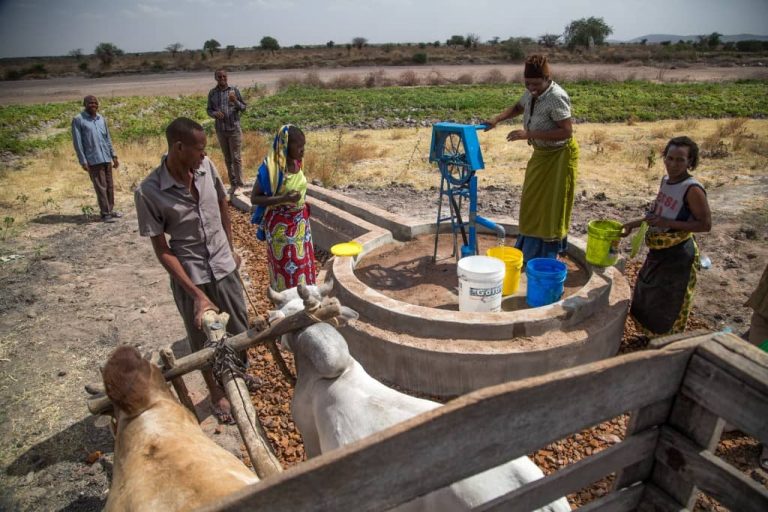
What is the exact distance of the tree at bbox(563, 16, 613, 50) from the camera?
2657 inches

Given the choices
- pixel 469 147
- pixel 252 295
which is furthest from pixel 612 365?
pixel 252 295

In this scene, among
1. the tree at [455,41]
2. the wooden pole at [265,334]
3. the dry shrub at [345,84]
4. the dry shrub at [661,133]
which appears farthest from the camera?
the tree at [455,41]

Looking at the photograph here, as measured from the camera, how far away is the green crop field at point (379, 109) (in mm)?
16812

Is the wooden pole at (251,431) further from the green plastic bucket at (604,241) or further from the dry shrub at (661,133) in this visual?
the dry shrub at (661,133)

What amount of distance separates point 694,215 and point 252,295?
4290 millimetres

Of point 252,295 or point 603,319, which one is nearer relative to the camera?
point 603,319

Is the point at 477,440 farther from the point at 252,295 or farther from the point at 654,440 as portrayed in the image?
the point at 252,295

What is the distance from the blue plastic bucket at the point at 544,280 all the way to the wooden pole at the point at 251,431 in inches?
98.9

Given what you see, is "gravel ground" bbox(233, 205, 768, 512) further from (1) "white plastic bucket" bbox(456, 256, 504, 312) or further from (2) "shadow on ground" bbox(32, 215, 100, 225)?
(2) "shadow on ground" bbox(32, 215, 100, 225)

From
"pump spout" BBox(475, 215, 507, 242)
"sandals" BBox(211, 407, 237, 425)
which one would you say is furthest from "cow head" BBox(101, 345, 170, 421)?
"pump spout" BBox(475, 215, 507, 242)

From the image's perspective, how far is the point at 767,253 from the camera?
19.2ft

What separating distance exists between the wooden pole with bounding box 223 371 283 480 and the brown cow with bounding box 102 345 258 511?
84 millimetres

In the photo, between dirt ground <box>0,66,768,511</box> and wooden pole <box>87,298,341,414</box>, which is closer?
wooden pole <box>87,298,341,414</box>

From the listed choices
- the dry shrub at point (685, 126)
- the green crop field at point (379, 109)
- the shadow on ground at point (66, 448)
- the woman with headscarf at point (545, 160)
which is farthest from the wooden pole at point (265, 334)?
the dry shrub at point (685, 126)
